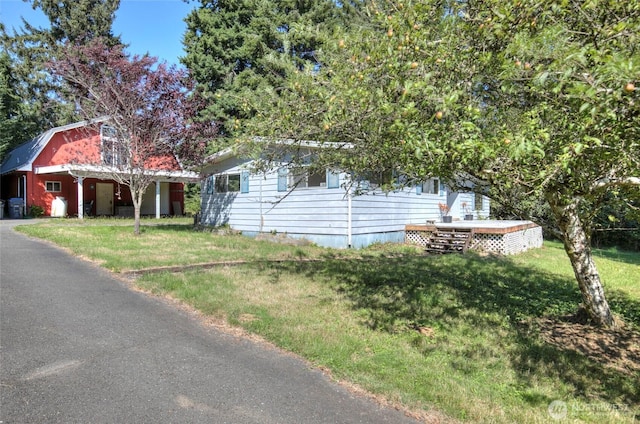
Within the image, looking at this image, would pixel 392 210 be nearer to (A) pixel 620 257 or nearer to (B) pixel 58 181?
(A) pixel 620 257

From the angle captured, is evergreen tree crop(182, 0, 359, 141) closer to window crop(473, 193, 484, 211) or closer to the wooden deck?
window crop(473, 193, 484, 211)

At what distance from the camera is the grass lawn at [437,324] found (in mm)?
3322

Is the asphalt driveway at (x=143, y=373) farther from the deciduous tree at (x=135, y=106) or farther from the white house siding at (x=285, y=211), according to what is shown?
the deciduous tree at (x=135, y=106)

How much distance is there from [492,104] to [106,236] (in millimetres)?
11961

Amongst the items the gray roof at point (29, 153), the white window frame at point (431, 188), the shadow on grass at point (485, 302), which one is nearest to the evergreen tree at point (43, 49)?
the gray roof at point (29, 153)

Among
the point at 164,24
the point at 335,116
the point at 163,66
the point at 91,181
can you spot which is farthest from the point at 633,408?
the point at 91,181

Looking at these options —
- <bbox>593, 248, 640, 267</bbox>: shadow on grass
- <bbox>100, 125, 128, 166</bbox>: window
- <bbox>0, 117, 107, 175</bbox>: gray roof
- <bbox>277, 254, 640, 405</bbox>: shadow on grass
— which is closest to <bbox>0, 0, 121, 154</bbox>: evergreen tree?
<bbox>0, 117, 107, 175</bbox>: gray roof

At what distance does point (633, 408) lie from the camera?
323cm

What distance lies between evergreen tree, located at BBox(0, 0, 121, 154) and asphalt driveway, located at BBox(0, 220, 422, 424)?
29.7m

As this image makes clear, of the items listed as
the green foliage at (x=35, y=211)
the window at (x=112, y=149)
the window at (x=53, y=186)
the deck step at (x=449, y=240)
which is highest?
the window at (x=112, y=149)

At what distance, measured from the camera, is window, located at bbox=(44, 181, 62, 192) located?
22000 mm

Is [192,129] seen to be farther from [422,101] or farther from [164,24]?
[422,101]

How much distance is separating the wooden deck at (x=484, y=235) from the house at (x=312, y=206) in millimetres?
590

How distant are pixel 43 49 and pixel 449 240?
116ft
